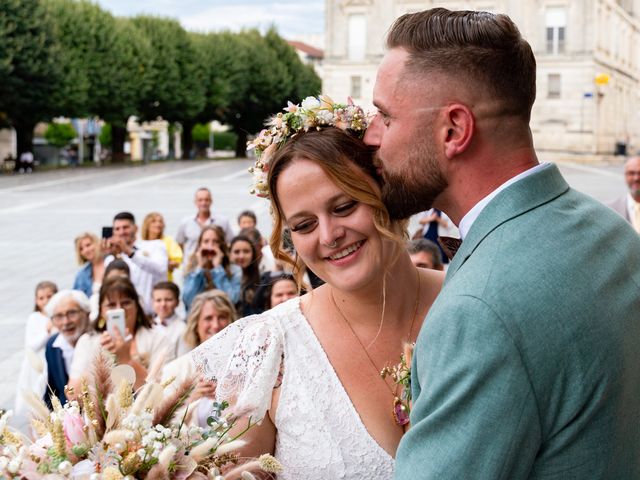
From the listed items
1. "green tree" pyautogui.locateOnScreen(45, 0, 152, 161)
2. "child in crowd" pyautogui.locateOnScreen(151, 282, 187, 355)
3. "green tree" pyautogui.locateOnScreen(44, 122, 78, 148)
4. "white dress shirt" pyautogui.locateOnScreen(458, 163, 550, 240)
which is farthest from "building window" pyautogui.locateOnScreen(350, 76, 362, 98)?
"white dress shirt" pyautogui.locateOnScreen(458, 163, 550, 240)

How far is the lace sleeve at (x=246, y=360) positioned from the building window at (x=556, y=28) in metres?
51.8

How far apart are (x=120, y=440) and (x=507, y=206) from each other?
0.94m

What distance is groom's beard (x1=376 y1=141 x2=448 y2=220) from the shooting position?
71.1 inches

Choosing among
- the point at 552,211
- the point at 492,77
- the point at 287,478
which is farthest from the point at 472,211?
the point at 287,478

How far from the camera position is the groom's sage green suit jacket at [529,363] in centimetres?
153

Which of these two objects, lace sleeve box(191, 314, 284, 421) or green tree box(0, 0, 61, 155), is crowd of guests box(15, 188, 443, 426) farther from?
green tree box(0, 0, 61, 155)

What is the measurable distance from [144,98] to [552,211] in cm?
5231

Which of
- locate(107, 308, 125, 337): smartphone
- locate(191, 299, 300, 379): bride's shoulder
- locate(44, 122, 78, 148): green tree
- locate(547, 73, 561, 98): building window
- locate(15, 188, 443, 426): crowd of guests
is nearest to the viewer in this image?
locate(191, 299, 300, 379): bride's shoulder

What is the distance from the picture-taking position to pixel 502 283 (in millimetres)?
1562

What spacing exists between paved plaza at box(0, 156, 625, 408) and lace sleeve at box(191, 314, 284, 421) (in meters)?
0.43

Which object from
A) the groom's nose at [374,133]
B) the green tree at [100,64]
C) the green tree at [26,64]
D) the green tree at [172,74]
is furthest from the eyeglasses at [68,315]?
the green tree at [172,74]

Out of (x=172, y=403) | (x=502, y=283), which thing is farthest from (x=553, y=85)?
(x=502, y=283)

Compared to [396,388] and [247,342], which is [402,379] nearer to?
[396,388]

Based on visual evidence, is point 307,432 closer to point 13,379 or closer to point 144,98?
point 13,379
